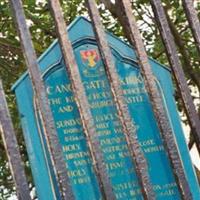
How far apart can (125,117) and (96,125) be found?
0.42 metres

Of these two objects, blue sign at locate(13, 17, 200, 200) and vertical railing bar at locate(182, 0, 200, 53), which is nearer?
vertical railing bar at locate(182, 0, 200, 53)

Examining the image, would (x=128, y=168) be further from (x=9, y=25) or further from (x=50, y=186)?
(x=9, y=25)

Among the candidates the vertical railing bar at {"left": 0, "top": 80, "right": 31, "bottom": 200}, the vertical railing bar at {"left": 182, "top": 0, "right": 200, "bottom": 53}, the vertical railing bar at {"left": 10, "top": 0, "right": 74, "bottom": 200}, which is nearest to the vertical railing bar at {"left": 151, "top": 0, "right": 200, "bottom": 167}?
the vertical railing bar at {"left": 182, "top": 0, "right": 200, "bottom": 53}

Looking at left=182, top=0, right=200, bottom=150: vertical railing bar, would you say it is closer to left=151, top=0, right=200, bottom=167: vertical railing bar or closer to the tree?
left=151, top=0, right=200, bottom=167: vertical railing bar

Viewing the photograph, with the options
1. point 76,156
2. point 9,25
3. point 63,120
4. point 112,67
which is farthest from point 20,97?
point 9,25

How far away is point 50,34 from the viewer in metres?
4.91

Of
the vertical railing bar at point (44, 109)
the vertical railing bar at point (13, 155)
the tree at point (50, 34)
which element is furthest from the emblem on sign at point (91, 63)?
the tree at point (50, 34)

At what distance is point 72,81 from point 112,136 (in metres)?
0.51

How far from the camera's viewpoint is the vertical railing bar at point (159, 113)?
6.11 ft

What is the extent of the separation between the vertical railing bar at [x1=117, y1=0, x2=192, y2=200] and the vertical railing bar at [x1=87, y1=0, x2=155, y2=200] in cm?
12

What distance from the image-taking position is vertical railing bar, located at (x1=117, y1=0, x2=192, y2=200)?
1.86 metres

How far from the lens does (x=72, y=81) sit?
1.81 metres

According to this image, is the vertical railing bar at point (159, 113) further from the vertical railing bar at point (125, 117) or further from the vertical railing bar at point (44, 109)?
the vertical railing bar at point (44, 109)

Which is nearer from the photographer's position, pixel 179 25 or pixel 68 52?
pixel 68 52
